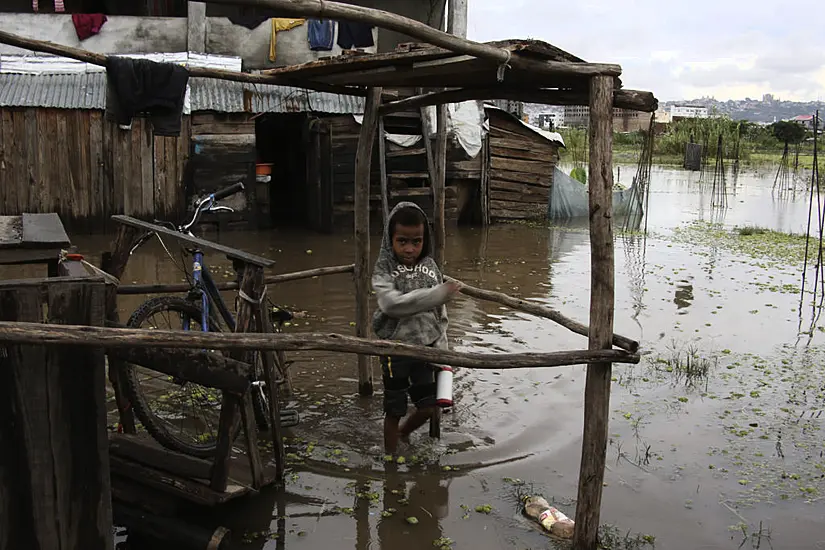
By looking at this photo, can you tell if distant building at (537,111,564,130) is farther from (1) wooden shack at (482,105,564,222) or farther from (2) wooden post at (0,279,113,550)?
(2) wooden post at (0,279,113,550)

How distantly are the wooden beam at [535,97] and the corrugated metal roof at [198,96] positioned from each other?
8301 mm

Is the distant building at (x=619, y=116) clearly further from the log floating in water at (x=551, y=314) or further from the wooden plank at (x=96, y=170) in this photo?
the wooden plank at (x=96, y=170)

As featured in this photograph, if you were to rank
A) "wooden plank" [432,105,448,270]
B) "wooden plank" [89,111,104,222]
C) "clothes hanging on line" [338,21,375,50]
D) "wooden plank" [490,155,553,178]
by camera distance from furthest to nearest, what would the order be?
"wooden plank" [490,155,553,178]
"clothes hanging on line" [338,21,375,50]
"wooden plank" [89,111,104,222]
"wooden plank" [432,105,448,270]

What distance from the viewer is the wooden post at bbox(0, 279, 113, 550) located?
2803mm

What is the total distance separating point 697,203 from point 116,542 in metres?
20.2

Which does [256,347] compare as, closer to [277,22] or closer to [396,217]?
[396,217]

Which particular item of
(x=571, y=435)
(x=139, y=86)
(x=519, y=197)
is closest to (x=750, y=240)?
(x=519, y=197)

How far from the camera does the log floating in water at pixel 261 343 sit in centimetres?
260

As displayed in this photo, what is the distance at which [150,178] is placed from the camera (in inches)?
520

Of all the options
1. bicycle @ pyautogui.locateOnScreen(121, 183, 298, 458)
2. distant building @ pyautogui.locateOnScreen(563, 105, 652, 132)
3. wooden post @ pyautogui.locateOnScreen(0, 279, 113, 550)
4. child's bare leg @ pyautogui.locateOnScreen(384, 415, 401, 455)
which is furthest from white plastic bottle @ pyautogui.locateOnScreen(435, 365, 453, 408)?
wooden post @ pyautogui.locateOnScreen(0, 279, 113, 550)

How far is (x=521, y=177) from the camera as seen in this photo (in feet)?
54.3

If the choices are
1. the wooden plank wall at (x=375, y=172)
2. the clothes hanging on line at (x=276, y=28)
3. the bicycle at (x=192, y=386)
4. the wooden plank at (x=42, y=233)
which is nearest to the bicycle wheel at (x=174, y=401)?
the bicycle at (x=192, y=386)

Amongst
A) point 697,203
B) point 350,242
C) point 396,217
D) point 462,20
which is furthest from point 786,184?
point 396,217

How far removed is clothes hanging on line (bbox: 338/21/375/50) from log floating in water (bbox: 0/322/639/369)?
36.8ft
